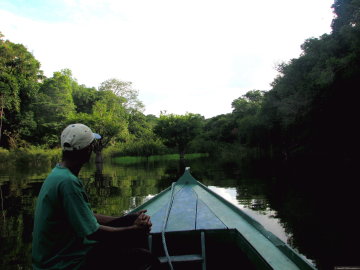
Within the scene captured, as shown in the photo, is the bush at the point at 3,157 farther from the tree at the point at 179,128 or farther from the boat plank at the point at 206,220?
the boat plank at the point at 206,220

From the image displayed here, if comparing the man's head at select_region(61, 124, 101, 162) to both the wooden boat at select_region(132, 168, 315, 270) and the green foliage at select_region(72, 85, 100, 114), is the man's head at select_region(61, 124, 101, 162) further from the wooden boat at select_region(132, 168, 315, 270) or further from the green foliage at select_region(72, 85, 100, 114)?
the green foliage at select_region(72, 85, 100, 114)

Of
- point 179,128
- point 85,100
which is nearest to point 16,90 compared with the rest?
point 85,100

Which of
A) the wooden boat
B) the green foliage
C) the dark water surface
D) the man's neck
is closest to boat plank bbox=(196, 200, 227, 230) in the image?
the wooden boat

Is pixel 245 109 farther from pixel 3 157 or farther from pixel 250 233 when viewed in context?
pixel 250 233

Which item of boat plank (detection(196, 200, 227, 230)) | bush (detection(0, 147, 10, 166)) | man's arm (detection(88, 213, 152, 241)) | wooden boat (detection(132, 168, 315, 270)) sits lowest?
wooden boat (detection(132, 168, 315, 270))

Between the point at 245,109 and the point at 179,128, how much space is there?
12.1 metres

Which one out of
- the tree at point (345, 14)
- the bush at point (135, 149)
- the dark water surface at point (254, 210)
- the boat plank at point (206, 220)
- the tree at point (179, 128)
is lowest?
the dark water surface at point (254, 210)

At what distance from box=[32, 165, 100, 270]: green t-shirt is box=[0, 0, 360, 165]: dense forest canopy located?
14532mm

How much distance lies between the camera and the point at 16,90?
80.3ft

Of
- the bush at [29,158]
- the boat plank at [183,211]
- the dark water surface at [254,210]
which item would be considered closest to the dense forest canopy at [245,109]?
the bush at [29,158]

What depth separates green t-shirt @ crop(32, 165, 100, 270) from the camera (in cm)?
146

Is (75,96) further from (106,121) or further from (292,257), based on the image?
(292,257)

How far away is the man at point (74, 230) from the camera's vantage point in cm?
147

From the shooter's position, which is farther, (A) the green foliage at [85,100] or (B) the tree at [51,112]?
(A) the green foliage at [85,100]
